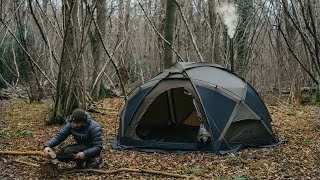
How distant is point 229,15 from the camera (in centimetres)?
1631

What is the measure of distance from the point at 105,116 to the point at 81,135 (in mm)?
4891

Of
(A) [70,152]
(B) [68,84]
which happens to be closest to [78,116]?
(A) [70,152]

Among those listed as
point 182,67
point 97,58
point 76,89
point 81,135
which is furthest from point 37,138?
point 97,58

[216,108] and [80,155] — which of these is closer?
[80,155]

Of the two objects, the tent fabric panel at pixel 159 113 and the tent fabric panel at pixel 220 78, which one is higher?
the tent fabric panel at pixel 220 78

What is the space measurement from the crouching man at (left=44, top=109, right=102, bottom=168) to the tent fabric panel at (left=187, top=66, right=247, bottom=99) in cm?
234

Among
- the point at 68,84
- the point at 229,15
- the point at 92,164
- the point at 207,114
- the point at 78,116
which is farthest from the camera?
the point at 229,15

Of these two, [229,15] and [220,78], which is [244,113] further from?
[229,15]

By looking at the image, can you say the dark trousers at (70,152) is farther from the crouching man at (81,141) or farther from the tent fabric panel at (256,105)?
the tent fabric panel at (256,105)

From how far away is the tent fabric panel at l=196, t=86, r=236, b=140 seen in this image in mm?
7262

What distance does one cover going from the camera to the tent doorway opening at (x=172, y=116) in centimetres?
898

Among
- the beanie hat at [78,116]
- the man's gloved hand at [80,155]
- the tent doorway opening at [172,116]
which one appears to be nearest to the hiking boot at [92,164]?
the man's gloved hand at [80,155]

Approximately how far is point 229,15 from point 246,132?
9.56 m

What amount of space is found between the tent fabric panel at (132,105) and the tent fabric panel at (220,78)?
3.11ft
